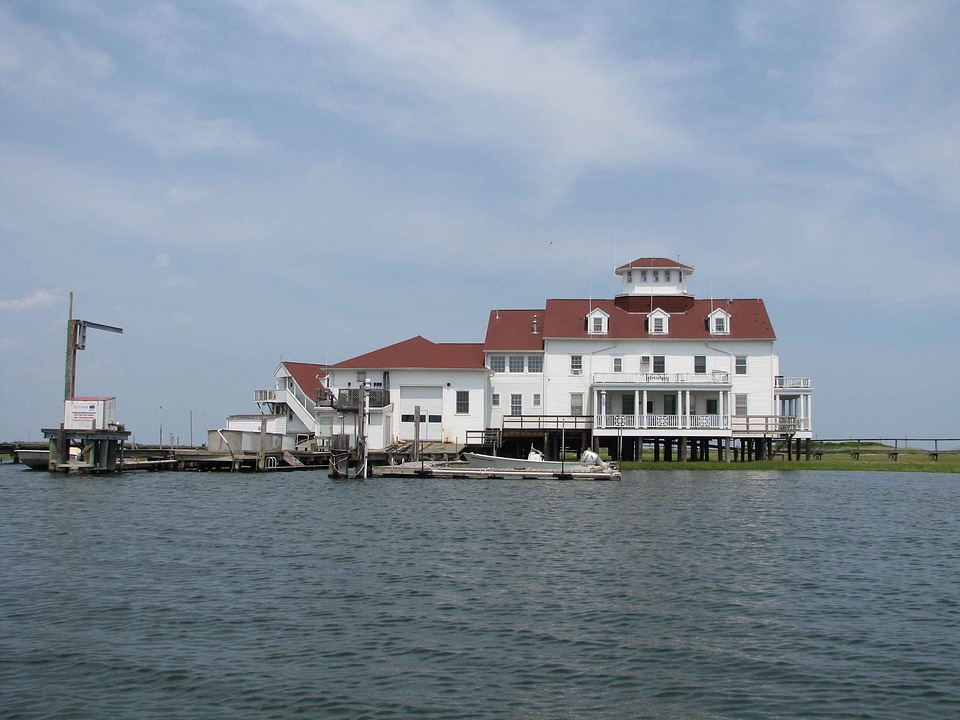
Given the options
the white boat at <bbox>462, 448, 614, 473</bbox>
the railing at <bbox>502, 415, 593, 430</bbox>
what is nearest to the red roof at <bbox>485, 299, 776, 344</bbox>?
the railing at <bbox>502, 415, 593, 430</bbox>

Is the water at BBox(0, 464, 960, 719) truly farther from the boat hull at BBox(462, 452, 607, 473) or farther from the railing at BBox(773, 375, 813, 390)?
the railing at BBox(773, 375, 813, 390)

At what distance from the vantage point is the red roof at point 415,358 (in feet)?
203

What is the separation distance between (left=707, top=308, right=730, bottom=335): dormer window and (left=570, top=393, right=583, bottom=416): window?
9.25m

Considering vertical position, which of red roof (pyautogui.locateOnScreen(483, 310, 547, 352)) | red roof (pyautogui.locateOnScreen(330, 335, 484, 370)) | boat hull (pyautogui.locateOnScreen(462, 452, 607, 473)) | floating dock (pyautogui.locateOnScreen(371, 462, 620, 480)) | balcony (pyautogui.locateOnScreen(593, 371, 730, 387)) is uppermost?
red roof (pyautogui.locateOnScreen(483, 310, 547, 352))

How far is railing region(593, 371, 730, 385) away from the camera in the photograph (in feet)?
194

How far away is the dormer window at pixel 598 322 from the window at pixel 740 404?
9.19m

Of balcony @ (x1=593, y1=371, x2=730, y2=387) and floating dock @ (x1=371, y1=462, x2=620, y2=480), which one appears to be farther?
A: balcony @ (x1=593, y1=371, x2=730, y2=387)

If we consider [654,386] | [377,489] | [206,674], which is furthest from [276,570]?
[654,386]

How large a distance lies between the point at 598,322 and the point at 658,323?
3806mm

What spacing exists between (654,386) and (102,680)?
4795cm

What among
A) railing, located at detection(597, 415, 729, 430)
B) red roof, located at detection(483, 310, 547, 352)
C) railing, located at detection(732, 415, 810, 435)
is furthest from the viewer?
red roof, located at detection(483, 310, 547, 352)

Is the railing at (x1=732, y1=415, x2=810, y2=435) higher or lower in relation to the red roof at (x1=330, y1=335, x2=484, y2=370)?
lower

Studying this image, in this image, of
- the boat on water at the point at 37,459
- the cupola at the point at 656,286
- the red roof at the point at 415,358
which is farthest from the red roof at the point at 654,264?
the boat on water at the point at 37,459

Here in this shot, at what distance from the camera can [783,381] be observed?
62.0 m
